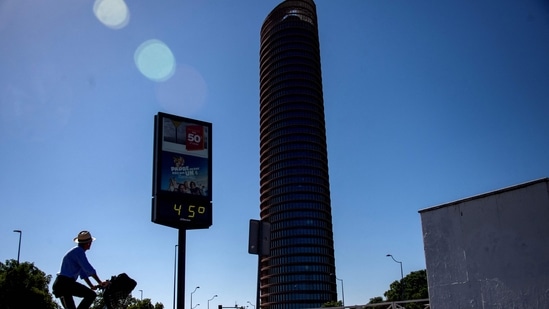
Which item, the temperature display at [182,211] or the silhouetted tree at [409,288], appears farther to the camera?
the silhouetted tree at [409,288]

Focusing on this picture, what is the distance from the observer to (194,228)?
52.1 ft

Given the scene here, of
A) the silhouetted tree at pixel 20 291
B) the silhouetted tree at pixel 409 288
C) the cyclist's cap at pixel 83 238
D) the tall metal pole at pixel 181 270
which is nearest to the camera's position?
the cyclist's cap at pixel 83 238

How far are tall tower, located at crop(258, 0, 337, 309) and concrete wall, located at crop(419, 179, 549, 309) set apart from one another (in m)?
157

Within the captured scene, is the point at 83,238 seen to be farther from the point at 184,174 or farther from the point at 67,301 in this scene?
the point at 184,174

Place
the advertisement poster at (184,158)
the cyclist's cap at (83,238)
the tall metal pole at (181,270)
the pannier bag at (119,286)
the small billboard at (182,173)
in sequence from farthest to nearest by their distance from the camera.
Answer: the advertisement poster at (184,158)
the small billboard at (182,173)
the tall metal pole at (181,270)
the cyclist's cap at (83,238)
the pannier bag at (119,286)

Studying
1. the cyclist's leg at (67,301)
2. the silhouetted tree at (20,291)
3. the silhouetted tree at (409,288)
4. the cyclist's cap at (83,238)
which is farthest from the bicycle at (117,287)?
the silhouetted tree at (409,288)

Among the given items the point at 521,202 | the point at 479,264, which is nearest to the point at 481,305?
the point at 479,264

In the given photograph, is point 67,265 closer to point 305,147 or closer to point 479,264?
point 479,264

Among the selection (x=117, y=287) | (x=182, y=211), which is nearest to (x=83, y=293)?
(x=117, y=287)

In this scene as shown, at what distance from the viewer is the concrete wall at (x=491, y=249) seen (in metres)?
9.11

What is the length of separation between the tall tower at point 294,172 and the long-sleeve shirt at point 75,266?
162062 mm

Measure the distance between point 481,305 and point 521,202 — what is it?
222 centimetres

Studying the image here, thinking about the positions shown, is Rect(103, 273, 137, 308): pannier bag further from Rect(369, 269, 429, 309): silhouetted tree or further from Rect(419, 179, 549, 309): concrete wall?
Rect(369, 269, 429, 309): silhouetted tree

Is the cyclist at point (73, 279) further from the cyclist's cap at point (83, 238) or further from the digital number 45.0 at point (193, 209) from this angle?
the digital number 45.0 at point (193, 209)
